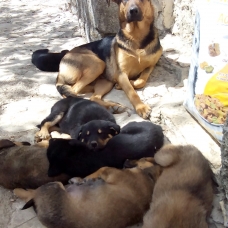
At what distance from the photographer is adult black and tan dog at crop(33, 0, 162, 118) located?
4855 mm

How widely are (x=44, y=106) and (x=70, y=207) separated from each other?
2.30 m

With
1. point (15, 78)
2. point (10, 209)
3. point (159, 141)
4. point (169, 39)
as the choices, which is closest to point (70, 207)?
point (10, 209)

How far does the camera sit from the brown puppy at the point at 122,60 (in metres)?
4.86

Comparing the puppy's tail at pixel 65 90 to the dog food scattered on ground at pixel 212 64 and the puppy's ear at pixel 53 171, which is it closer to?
the puppy's ear at pixel 53 171

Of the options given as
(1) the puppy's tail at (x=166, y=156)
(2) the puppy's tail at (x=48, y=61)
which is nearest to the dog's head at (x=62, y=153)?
(1) the puppy's tail at (x=166, y=156)

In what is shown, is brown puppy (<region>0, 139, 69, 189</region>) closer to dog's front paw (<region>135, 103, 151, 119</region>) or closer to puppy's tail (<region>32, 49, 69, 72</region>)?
dog's front paw (<region>135, 103, 151, 119</region>)

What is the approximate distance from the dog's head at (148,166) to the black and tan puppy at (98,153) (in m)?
0.06

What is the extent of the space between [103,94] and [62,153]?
76.9 inches

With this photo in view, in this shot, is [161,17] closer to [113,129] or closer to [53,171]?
[113,129]

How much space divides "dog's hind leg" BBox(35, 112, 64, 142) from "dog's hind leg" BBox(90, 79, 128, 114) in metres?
0.69

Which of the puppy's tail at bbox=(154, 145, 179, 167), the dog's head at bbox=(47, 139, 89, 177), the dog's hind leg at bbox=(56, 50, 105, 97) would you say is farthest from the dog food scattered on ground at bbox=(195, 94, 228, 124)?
the dog's hind leg at bbox=(56, 50, 105, 97)

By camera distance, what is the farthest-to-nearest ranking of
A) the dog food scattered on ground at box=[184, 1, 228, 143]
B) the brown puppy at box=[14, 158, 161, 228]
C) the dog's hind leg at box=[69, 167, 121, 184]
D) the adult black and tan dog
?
the adult black and tan dog, the dog food scattered on ground at box=[184, 1, 228, 143], the dog's hind leg at box=[69, 167, 121, 184], the brown puppy at box=[14, 158, 161, 228]

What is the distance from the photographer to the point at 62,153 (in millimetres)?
3262

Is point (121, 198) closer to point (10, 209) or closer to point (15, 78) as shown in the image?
point (10, 209)
